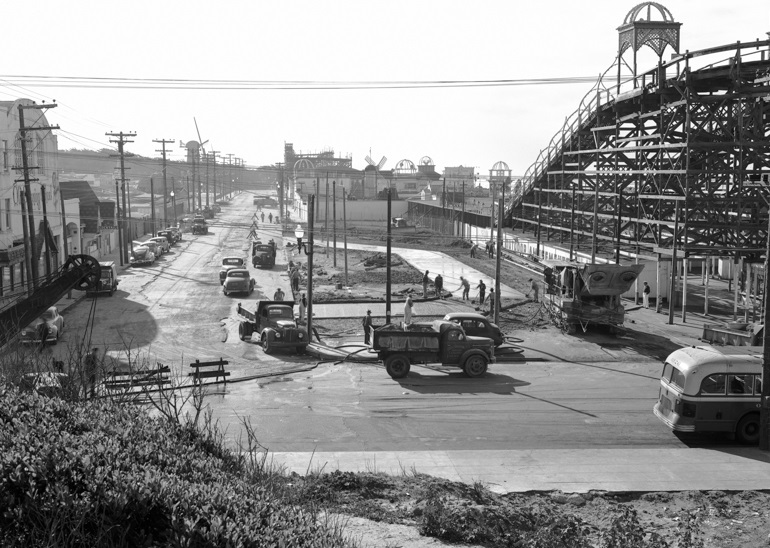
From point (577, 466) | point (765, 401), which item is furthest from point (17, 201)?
point (765, 401)

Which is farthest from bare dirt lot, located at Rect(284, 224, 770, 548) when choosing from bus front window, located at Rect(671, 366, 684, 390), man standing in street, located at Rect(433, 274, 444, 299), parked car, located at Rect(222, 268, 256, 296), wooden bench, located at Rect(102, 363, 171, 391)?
parked car, located at Rect(222, 268, 256, 296)

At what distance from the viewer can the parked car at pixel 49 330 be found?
28.0m

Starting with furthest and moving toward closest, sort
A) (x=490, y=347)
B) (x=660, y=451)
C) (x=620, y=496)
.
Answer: (x=490, y=347), (x=660, y=451), (x=620, y=496)

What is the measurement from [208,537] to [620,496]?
30.7 ft

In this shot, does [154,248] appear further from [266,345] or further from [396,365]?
[396,365]

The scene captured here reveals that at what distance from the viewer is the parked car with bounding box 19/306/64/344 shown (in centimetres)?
2801

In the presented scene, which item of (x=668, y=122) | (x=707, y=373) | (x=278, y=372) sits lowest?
(x=278, y=372)

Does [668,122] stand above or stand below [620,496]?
above

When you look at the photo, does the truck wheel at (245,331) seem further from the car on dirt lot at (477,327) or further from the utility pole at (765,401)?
the utility pole at (765,401)

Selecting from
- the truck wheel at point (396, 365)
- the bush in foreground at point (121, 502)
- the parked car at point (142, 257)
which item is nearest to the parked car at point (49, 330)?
the truck wheel at point (396, 365)

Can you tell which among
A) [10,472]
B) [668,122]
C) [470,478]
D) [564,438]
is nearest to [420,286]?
[668,122]

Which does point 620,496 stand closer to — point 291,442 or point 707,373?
point 707,373

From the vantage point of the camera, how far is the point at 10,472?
28.5 ft

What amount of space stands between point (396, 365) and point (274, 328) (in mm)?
6261
